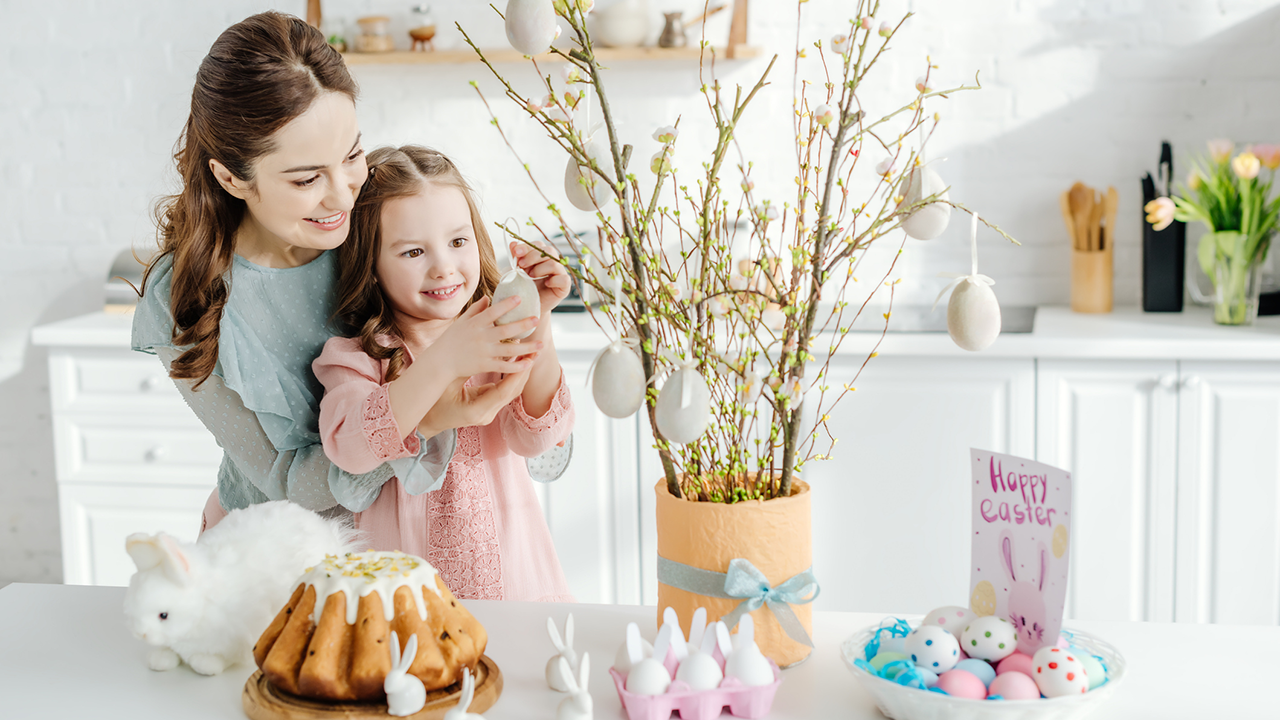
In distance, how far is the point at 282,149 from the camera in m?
1.04

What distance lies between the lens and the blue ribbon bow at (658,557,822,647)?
32.3 inches

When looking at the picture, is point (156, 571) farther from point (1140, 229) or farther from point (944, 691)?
point (1140, 229)

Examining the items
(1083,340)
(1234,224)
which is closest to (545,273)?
(1083,340)

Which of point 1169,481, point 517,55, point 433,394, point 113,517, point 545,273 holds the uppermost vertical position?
point 517,55

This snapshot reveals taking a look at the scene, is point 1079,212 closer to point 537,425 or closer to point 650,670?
point 537,425

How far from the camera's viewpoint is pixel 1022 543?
0.78 metres

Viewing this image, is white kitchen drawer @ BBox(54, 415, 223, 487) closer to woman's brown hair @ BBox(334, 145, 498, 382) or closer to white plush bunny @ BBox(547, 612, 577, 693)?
woman's brown hair @ BBox(334, 145, 498, 382)

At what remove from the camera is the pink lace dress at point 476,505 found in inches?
44.8

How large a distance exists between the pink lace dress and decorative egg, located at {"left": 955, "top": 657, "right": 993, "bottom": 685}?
1.85 feet

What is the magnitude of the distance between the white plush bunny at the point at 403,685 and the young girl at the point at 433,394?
30cm

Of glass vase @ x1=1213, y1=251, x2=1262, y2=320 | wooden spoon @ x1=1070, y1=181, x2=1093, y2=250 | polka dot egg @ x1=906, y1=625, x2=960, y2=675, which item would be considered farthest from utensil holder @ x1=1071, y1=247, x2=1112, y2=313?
polka dot egg @ x1=906, y1=625, x2=960, y2=675

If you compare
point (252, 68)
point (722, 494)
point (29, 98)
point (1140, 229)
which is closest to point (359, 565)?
point (722, 494)

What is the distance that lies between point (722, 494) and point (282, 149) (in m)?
0.57

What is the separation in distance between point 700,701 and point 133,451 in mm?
2153
